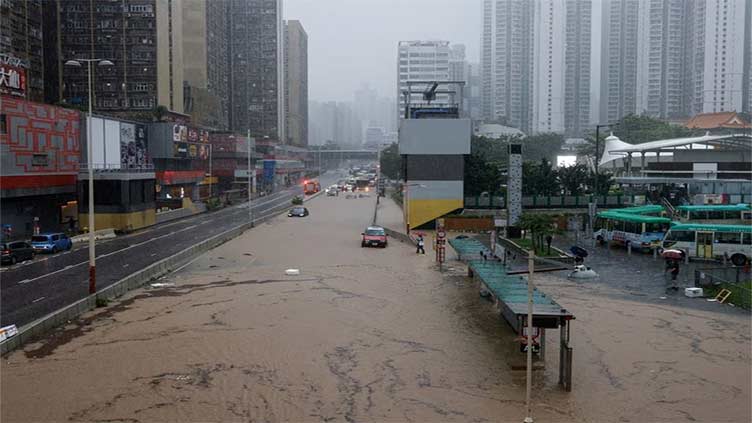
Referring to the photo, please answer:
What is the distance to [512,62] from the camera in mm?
170750

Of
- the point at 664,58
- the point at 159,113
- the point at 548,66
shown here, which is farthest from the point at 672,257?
the point at 548,66

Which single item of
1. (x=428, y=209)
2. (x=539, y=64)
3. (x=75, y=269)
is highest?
(x=539, y=64)

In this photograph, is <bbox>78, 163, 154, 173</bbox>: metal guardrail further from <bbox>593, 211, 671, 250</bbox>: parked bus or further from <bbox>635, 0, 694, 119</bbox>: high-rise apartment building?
<bbox>635, 0, 694, 119</bbox>: high-rise apartment building

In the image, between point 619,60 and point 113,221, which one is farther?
point 619,60

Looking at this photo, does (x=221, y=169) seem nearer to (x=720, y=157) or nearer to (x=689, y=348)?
(x=720, y=157)

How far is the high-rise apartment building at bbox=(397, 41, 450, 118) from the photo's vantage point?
6811 inches

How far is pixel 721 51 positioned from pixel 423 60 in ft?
224

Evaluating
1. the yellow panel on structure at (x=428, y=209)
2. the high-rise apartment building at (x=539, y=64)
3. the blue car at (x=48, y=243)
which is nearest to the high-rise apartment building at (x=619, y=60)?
the high-rise apartment building at (x=539, y=64)

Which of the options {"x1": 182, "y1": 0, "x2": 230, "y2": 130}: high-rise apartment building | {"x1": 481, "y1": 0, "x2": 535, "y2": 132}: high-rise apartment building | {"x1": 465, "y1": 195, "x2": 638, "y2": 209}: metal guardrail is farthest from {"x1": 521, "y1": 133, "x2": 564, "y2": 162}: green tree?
{"x1": 465, "y1": 195, "x2": 638, "y2": 209}: metal guardrail

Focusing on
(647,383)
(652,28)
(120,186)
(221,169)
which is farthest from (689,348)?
(652,28)

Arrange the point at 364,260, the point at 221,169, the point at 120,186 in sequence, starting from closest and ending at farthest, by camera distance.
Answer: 1. the point at 364,260
2. the point at 120,186
3. the point at 221,169

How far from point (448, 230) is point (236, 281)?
893 inches

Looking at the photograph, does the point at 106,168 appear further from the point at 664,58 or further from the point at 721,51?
the point at 664,58

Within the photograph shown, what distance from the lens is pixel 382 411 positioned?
42.7ft
